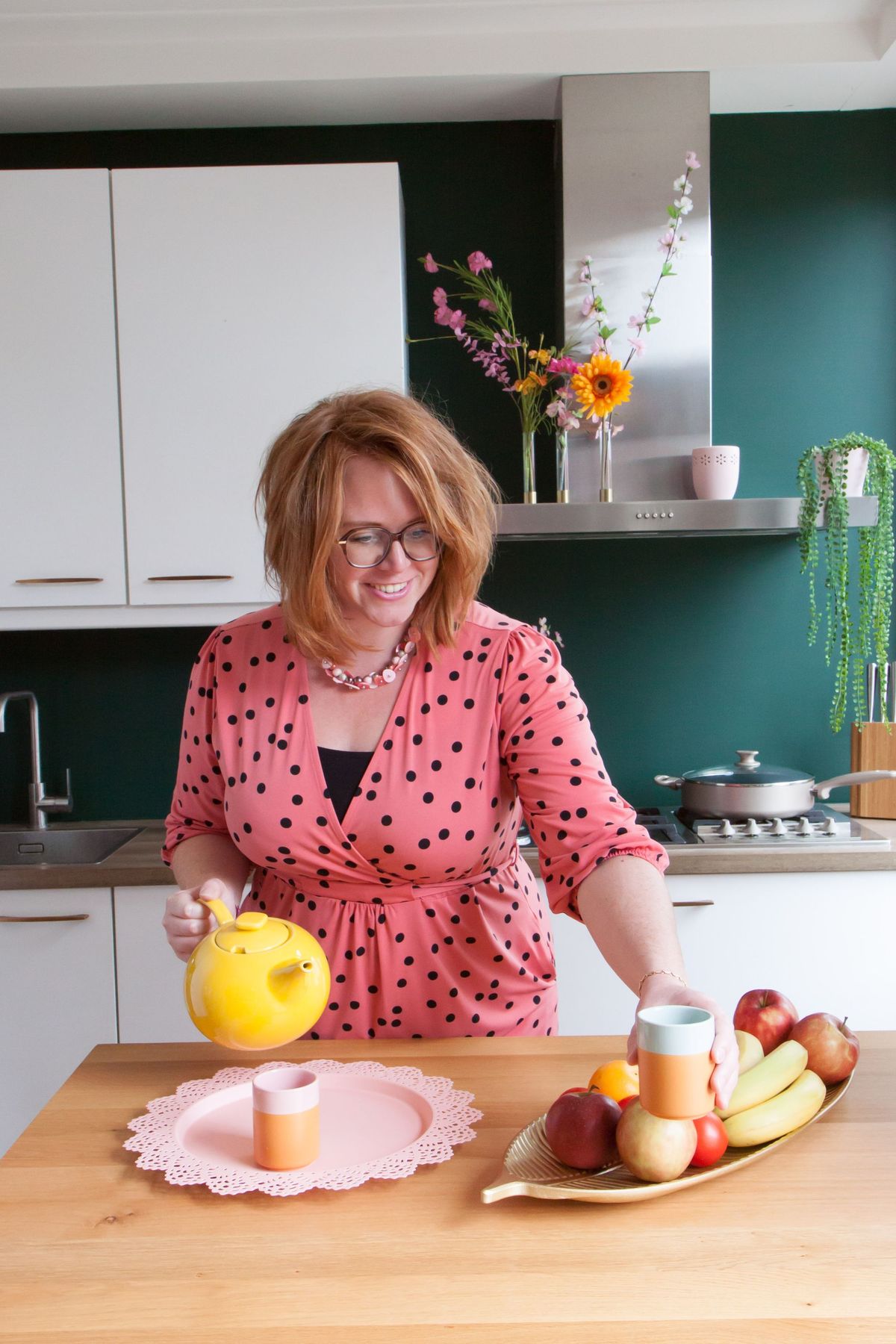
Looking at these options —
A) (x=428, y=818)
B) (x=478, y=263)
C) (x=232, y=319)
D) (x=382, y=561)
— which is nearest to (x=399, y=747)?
(x=428, y=818)

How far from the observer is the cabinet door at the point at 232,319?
2395mm

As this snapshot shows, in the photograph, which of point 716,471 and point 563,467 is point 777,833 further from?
point 563,467

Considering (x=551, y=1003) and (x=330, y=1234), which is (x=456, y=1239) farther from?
(x=551, y=1003)

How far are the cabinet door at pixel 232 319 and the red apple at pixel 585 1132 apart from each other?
167cm

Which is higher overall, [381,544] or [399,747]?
[381,544]

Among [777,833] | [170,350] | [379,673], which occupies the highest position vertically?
[170,350]

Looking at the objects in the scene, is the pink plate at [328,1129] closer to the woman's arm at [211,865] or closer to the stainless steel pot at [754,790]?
the woman's arm at [211,865]

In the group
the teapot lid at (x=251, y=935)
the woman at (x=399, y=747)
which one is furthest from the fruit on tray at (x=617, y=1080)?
the teapot lid at (x=251, y=935)

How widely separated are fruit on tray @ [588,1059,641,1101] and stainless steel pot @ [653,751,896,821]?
1.41 meters

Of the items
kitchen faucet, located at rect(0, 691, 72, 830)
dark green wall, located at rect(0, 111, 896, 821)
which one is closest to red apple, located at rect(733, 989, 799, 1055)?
dark green wall, located at rect(0, 111, 896, 821)

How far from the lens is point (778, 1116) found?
3.43 feet

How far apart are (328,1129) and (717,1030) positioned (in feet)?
1.29

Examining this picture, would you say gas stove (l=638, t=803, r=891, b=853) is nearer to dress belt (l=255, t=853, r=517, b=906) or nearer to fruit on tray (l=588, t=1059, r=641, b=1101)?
dress belt (l=255, t=853, r=517, b=906)

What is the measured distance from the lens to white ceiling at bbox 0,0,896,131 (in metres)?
2.40
